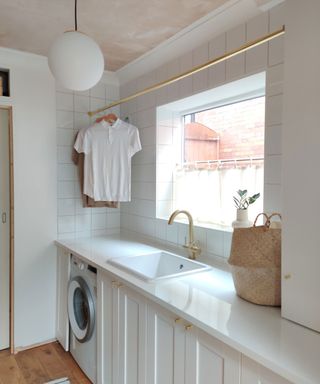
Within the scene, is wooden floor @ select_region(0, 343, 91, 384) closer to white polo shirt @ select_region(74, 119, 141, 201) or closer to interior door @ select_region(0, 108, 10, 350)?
interior door @ select_region(0, 108, 10, 350)

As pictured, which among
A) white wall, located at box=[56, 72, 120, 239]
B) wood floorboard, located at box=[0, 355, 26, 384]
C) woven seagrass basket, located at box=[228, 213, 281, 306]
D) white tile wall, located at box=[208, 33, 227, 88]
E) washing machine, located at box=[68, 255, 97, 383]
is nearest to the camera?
woven seagrass basket, located at box=[228, 213, 281, 306]

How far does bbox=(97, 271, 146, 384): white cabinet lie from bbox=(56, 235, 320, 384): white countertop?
0.34ft

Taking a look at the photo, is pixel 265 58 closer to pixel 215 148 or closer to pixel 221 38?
pixel 221 38

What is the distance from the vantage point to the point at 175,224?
7.63ft

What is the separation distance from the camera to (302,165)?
3.58 ft

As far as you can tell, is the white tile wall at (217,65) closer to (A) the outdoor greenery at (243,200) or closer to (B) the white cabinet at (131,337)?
(A) the outdoor greenery at (243,200)

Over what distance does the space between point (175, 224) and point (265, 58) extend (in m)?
1.24

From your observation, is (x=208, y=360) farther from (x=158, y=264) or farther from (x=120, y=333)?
(x=158, y=264)

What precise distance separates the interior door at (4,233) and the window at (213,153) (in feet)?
3.89

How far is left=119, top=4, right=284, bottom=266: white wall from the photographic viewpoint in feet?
5.24

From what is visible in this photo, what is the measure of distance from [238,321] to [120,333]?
83cm

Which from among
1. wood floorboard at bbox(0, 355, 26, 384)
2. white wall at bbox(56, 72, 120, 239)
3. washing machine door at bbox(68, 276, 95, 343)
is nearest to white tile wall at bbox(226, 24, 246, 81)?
white wall at bbox(56, 72, 120, 239)

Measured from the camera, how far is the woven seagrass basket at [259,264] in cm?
124

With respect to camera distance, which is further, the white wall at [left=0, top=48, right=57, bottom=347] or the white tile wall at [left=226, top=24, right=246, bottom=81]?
the white wall at [left=0, top=48, right=57, bottom=347]
